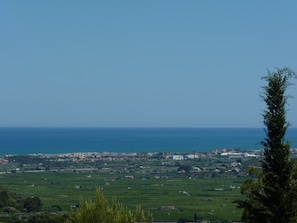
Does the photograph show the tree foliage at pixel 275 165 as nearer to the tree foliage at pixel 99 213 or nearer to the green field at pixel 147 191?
the tree foliage at pixel 99 213

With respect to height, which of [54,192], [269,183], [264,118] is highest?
[264,118]

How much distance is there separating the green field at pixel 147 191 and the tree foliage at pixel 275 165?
3114 centimetres

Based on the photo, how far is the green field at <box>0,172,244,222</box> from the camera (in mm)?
47938

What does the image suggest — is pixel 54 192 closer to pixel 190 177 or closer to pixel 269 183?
pixel 190 177

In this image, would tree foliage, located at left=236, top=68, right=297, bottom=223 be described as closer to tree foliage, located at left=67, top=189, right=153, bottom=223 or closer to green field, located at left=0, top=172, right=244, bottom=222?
tree foliage, located at left=67, top=189, right=153, bottom=223

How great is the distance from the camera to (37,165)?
8644cm

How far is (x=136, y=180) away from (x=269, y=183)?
59.7 m

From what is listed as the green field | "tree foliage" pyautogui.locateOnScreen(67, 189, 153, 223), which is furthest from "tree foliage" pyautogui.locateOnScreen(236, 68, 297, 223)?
the green field

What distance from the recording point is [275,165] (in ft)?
38.5

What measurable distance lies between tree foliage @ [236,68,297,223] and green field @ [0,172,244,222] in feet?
102

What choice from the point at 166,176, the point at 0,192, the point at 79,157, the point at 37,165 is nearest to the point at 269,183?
the point at 0,192

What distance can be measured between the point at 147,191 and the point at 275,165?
49.8m

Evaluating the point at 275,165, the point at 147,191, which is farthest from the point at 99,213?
the point at 147,191

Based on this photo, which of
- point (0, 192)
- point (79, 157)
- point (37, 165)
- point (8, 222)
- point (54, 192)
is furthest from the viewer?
point (79, 157)
